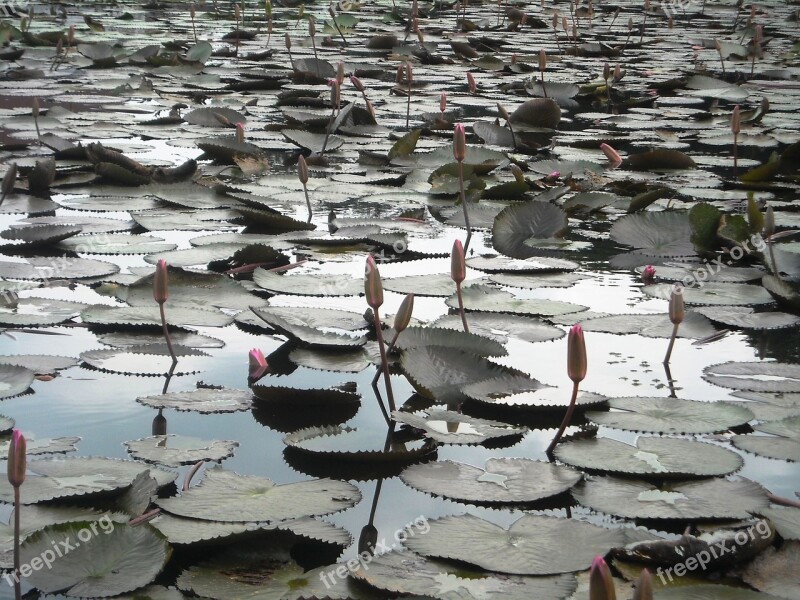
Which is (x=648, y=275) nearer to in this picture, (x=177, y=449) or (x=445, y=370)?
(x=445, y=370)

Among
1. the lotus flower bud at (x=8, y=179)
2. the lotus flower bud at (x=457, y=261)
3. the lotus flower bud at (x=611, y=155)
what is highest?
the lotus flower bud at (x=457, y=261)

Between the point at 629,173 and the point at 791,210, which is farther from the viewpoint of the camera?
the point at 629,173

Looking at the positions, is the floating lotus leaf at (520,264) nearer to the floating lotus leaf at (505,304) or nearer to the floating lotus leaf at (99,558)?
the floating lotus leaf at (505,304)

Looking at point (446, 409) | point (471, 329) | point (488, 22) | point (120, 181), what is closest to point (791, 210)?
point (471, 329)

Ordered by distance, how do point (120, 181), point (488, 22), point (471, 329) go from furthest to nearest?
point (488, 22) < point (120, 181) < point (471, 329)

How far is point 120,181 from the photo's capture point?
2918 mm

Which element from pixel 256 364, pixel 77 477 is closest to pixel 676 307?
pixel 256 364

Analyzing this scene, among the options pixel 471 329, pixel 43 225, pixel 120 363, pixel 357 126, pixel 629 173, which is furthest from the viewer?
pixel 357 126

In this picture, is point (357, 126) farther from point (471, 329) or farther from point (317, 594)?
point (317, 594)

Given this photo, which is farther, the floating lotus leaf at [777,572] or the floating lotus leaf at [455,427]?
the floating lotus leaf at [455,427]

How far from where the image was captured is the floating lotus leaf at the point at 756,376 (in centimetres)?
154

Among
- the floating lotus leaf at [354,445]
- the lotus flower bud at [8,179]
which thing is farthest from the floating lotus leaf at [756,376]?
the lotus flower bud at [8,179]

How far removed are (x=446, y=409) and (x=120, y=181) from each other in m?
1.77

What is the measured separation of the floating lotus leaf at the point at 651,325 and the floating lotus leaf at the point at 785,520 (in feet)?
2.16
